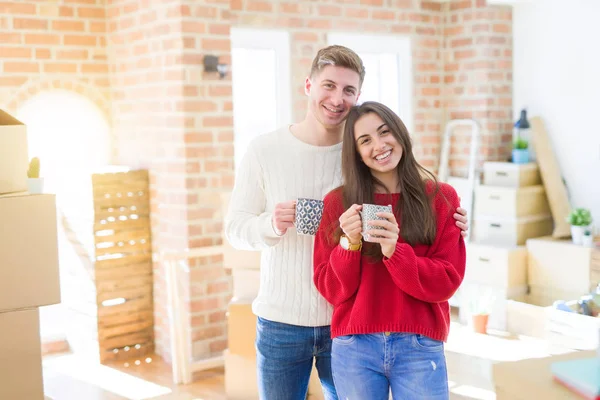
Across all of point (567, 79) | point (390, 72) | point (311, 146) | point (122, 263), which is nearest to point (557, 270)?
point (567, 79)

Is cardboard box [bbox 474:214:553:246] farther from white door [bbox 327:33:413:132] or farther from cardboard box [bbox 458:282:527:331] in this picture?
white door [bbox 327:33:413:132]

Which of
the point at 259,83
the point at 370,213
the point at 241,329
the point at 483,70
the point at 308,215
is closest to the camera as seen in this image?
the point at 370,213

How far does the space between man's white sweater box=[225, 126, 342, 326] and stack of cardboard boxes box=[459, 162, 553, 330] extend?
9.24ft

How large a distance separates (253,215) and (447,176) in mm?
3546

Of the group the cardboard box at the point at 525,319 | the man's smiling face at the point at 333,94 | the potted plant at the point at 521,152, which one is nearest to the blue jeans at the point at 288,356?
the man's smiling face at the point at 333,94

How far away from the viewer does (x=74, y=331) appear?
4578 millimetres

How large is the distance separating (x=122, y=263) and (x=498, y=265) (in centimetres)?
229

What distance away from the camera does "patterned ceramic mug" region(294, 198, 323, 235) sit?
1846mm

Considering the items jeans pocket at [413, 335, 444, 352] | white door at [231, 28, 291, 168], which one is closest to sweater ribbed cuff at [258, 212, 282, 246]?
jeans pocket at [413, 335, 444, 352]

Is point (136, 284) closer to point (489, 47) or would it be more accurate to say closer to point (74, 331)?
point (74, 331)

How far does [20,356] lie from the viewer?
228cm

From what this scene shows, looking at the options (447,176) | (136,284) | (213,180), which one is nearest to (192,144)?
(213,180)

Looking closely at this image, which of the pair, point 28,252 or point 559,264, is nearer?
point 28,252

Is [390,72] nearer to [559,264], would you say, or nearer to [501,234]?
[501,234]
